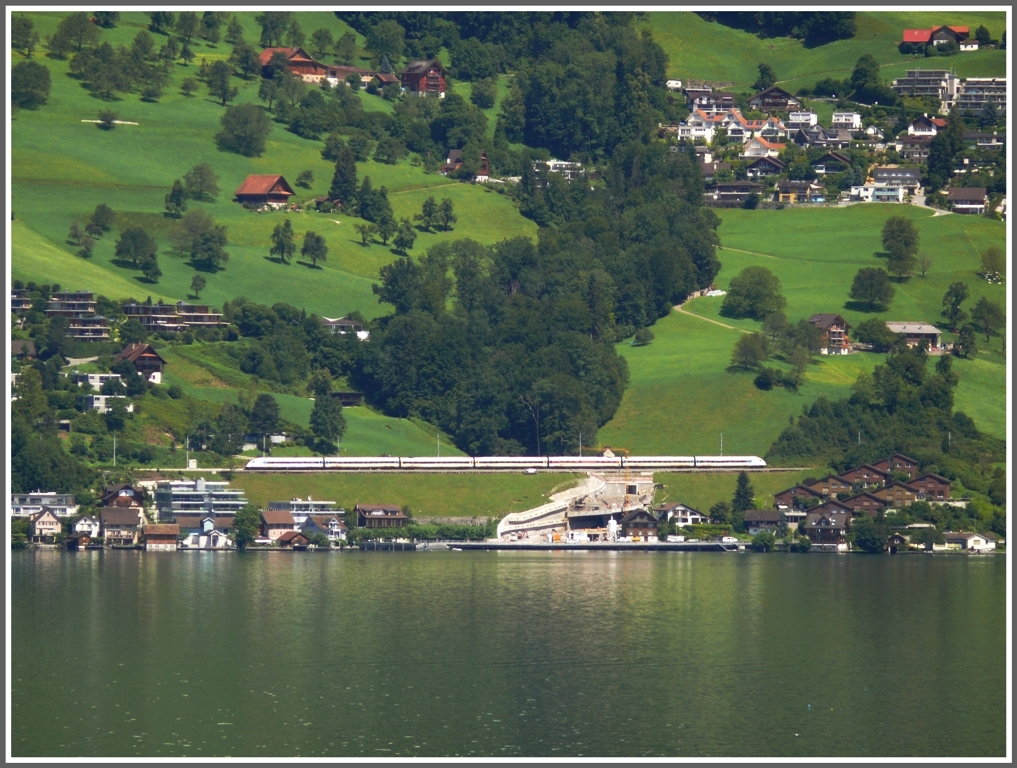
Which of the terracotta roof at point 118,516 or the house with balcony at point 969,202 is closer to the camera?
the terracotta roof at point 118,516

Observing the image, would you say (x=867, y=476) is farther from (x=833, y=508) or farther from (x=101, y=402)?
(x=101, y=402)

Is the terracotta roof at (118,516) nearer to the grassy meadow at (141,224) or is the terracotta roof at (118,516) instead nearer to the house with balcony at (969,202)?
the grassy meadow at (141,224)

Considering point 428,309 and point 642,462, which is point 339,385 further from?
point 642,462

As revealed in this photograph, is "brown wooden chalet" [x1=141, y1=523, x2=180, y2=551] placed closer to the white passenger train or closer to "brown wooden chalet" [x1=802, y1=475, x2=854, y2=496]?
the white passenger train

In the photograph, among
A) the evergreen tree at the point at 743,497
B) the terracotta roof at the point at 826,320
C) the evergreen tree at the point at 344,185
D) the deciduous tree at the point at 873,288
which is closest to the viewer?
the evergreen tree at the point at 743,497

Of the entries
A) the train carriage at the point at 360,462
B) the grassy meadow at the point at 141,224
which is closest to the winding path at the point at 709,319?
the grassy meadow at the point at 141,224

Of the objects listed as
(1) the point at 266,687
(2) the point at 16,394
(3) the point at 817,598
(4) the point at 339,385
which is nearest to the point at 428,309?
(4) the point at 339,385

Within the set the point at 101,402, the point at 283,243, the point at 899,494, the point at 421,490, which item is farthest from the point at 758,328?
the point at 101,402
